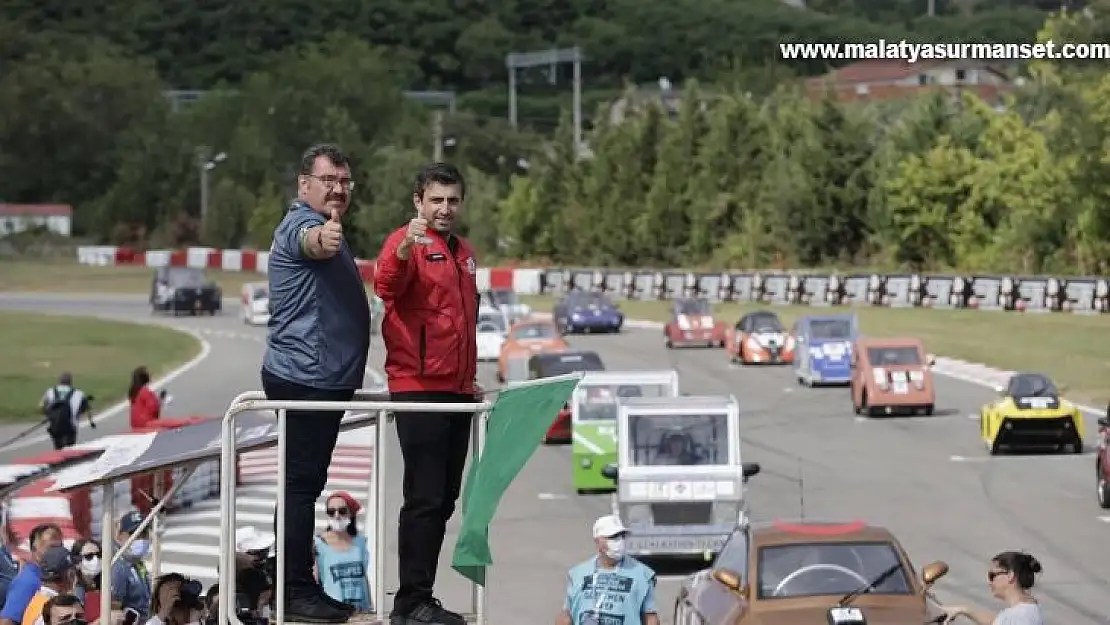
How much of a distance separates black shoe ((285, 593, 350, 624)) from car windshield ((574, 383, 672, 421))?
2270 centimetres

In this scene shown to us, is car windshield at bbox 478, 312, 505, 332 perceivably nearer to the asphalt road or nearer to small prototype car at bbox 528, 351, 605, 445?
the asphalt road

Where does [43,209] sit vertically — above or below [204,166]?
below

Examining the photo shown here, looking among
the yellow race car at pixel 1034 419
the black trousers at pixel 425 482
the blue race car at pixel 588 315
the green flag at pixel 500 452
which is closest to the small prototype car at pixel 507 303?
the blue race car at pixel 588 315

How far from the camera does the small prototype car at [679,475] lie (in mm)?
23531

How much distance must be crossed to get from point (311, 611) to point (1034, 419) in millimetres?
27877

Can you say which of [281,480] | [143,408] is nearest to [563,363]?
[143,408]

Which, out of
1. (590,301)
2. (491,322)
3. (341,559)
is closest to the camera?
(341,559)

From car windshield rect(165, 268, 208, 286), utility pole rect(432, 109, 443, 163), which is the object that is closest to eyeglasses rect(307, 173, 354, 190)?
car windshield rect(165, 268, 208, 286)

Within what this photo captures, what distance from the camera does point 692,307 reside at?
206ft

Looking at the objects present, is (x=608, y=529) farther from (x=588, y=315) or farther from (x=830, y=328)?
(x=588, y=315)

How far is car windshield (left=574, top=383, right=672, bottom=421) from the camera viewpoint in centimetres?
3078

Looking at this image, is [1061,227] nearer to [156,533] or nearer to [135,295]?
[135,295]

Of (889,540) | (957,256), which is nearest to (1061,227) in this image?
(957,256)

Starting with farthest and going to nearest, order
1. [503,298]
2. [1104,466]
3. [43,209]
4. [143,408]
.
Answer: [43,209] < [503,298] < [143,408] < [1104,466]
